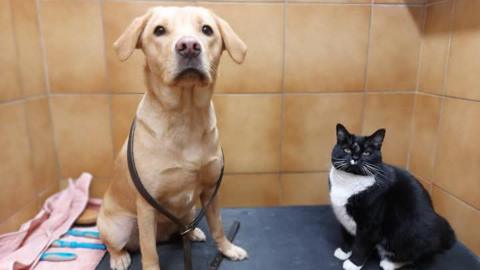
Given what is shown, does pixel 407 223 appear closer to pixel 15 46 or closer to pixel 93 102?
pixel 93 102

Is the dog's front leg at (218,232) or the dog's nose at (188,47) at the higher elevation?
the dog's nose at (188,47)

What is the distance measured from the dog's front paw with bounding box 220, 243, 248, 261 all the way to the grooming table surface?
2cm

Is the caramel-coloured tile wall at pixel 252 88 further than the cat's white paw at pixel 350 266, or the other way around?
the caramel-coloured tile wall at pixel 252 88

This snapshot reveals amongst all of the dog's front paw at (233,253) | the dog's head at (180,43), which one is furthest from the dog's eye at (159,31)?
the dog's front paw at (233,253)

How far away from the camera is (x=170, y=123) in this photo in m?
0.95

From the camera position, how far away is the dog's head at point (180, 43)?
829 millimetres

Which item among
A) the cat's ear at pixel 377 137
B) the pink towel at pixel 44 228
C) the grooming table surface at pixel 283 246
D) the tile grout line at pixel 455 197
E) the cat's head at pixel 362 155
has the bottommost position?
the grooming table surface at pixel 283 246

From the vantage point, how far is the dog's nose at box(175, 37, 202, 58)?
0.81 meters

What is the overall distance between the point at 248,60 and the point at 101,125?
703 millimetres

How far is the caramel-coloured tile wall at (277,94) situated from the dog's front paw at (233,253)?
0.43 meters

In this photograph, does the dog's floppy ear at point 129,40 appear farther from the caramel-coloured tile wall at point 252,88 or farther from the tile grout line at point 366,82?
the tile grout line at point 366,82

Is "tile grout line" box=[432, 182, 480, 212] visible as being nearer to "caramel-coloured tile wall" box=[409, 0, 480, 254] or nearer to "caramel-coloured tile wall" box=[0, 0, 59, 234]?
"caramel-coloured tile wall" box=[409, 0, 480, 254]

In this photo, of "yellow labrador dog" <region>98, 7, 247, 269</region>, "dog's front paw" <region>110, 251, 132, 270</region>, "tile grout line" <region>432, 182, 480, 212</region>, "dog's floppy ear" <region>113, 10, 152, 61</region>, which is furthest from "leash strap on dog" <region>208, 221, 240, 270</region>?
"tile grout line" <region>432, 182, 480, 212</region>

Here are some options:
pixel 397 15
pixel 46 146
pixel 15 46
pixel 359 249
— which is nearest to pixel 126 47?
pixel 15 46
